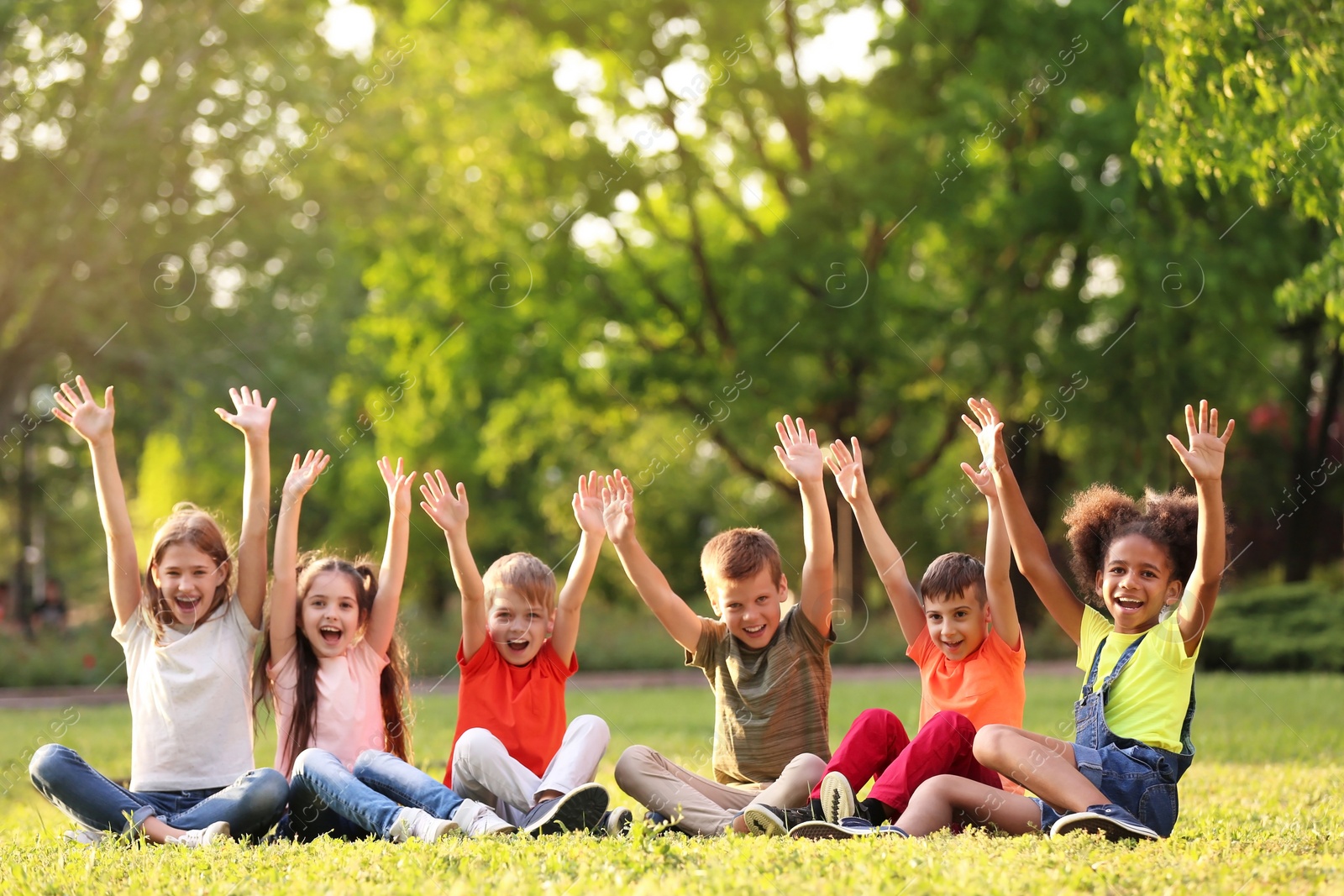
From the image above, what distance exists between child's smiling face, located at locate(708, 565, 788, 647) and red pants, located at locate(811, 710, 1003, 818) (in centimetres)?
59

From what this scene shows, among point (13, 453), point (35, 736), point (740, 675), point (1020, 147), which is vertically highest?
point (1020, 147)

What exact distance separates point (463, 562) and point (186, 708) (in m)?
1.33

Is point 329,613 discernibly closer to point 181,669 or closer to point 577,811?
point 181,669

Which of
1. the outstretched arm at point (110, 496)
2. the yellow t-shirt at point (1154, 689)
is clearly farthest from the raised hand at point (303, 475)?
the yellow t-shirt at point (1154, 689)

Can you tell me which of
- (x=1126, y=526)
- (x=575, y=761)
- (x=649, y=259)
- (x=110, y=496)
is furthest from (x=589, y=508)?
(x=649, y=259)

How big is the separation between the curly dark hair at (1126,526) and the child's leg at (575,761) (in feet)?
7.01

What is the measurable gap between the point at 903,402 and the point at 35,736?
49.6 feet

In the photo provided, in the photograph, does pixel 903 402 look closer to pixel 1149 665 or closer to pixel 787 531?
pixel 787 531

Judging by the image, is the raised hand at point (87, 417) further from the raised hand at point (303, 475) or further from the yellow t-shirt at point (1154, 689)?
the yellow t-shirt at point (1154, 689)

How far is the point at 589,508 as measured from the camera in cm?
596

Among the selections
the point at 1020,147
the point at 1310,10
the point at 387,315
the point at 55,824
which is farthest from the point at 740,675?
the point at 387,315

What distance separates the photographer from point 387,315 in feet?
83.9

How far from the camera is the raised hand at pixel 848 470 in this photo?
5770 millimetres

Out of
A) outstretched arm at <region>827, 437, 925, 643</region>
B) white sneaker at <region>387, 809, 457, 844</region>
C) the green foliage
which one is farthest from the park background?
white sneaker at <region>387, 809, 457, 844</region>
